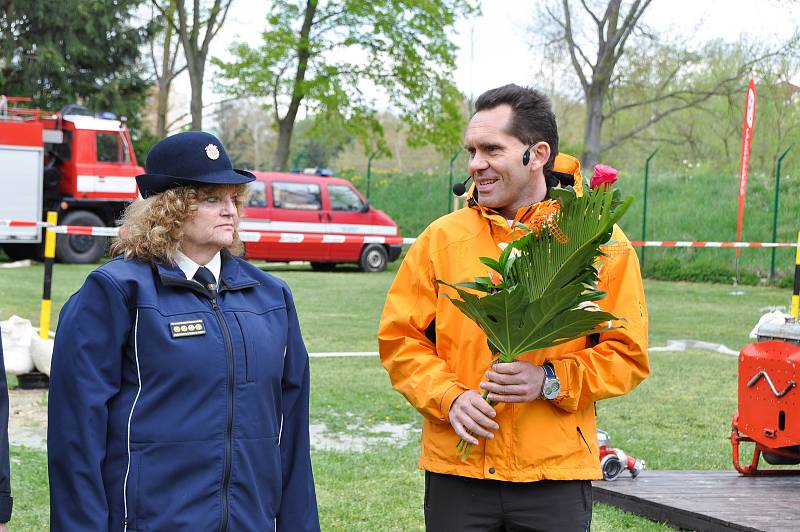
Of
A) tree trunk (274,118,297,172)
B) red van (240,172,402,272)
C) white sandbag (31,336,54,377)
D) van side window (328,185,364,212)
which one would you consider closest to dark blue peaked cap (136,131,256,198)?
white sandbag (31,336,54,377)

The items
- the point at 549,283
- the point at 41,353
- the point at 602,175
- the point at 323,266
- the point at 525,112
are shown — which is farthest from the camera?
the point at 323,266

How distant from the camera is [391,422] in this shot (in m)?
Answer: 7.72

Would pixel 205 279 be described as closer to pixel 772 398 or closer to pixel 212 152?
pixel 212 152

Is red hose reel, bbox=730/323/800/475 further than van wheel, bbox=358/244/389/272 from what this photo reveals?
No

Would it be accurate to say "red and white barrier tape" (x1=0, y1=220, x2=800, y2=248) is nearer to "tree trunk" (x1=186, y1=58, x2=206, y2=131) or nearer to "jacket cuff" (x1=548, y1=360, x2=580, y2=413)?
"jacket cuff" (x1=548, y1=360, x2=580, y2=413)

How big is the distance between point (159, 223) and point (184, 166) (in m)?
0.17

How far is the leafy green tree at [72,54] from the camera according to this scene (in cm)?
3512

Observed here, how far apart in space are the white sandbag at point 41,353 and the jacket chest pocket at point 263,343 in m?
6.03

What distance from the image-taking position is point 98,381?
2670mm

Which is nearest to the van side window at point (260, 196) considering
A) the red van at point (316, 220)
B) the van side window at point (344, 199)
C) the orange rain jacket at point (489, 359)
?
the red van at point (316, 220)

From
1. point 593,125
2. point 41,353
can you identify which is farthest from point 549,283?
point 593,125

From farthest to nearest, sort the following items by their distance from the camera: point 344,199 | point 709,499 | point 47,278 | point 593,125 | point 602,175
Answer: point 593,125 < point 344,199 < point 47,278 < point 709,499 < point 602,175

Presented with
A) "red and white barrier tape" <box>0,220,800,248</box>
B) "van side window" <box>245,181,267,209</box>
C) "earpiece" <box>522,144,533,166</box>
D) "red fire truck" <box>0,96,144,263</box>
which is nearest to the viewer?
"earpiece" <box>522,144,533,166</box>

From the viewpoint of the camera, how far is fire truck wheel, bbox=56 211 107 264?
73.7 ft
